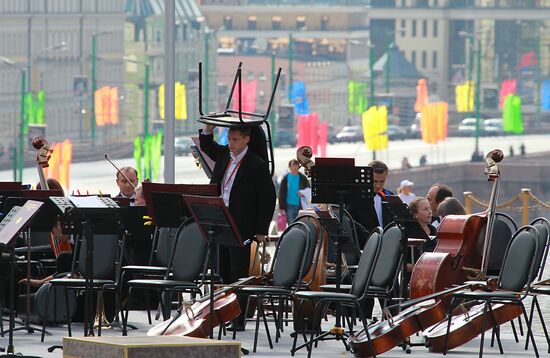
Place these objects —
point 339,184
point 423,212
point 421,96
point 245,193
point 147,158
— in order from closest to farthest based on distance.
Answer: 1. point 339,184
2. point 245,193
3. point 423,212
4. point 147,158
5. point 421,96

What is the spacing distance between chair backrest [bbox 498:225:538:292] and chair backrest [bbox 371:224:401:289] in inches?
26.8

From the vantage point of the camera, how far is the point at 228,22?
323ft

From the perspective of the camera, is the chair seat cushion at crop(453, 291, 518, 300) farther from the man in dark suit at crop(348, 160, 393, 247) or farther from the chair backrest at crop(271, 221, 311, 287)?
the man in dark suit at crop(348, 160, 393, 247)

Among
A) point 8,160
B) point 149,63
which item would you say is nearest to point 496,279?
point 8,160

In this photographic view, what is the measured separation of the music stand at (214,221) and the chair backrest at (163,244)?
2165 millimetres

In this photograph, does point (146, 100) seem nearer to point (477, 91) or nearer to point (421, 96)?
point (421, 96)

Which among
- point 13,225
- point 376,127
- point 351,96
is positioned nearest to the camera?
point 13,225

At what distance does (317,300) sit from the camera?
9930mm

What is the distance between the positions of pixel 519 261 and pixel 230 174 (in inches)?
90.3

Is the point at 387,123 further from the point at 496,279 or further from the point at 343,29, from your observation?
the point at 496,279

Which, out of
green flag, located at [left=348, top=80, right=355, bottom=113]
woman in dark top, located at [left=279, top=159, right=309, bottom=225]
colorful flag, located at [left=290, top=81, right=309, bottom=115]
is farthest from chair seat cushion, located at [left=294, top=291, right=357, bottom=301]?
green flag, located at [left=348, top=80, right=355, bottom=113]

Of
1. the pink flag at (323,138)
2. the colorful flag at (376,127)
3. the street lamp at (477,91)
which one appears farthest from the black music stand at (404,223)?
the colorful flag at (376,127)

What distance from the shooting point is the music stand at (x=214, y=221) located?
31.4 ft

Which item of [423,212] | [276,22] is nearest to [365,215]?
[423,212]
